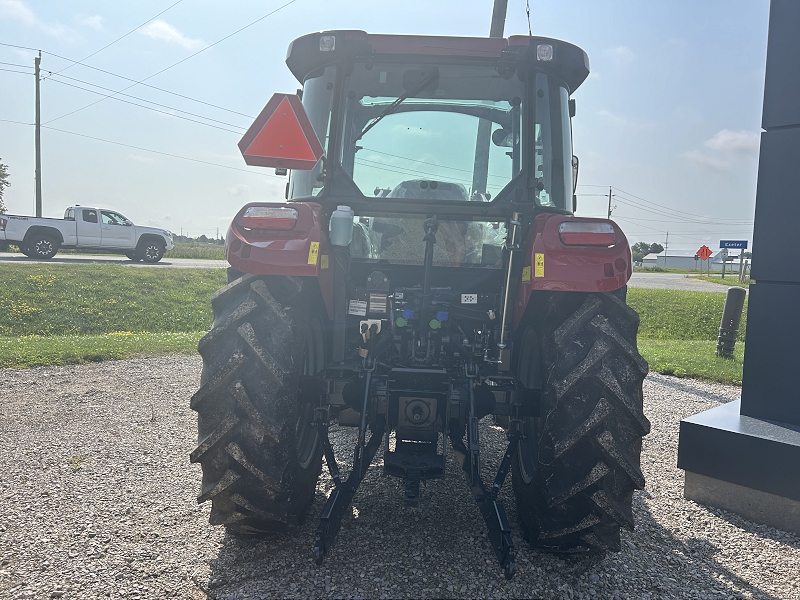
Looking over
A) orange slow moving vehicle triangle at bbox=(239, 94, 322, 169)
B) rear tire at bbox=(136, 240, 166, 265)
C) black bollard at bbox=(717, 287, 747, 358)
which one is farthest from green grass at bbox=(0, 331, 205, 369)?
rear tire at bbox=(136, 240, 166, 265)

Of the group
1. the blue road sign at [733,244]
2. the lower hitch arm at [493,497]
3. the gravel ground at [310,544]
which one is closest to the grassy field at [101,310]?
the gravel ground at [310,544]

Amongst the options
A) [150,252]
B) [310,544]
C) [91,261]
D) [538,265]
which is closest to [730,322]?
[538,265]

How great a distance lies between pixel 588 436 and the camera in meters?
2.67

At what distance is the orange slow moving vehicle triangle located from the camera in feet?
10.9

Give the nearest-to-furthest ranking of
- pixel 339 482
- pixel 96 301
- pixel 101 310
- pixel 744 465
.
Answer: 1. pixel 339 482
2. pixel 744 465
3. pixel 101 310
4. pixel 96 301

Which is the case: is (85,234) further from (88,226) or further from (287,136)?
(287,136)

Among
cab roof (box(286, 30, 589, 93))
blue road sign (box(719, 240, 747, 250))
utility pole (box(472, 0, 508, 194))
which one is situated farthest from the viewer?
blue road sign (box(719, 240, 747, 250))

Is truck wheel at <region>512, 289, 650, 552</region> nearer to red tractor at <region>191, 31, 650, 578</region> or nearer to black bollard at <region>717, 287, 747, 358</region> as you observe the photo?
red tractor at <region>191, 31, 650, 578</region>

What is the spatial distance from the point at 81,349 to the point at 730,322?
9.59 m

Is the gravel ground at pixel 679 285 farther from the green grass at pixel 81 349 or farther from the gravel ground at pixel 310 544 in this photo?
the gravel ground at pixel 310 544

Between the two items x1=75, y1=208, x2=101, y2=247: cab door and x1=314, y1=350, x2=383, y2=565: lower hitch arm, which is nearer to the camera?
x1=314, y1=350, x2=383, y2=565: lower hitch arm

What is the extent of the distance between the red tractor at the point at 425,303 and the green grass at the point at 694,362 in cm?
562

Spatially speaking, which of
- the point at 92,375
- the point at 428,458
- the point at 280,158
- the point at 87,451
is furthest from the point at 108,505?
the point at 92,375

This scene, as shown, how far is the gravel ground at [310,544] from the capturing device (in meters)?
2.67
